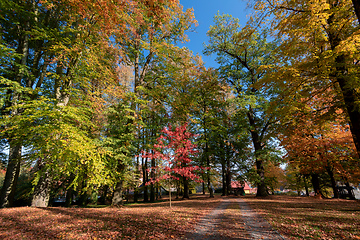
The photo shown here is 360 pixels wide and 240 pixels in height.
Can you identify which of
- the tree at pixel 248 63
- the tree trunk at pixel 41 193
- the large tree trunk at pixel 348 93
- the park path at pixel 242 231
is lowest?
the park path at pixel 242 231

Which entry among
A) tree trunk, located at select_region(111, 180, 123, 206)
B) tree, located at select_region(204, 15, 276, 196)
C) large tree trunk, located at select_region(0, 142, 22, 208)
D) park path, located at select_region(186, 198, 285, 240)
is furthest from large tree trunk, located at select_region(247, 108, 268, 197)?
large tree trunk, located at select_region(0, 142, 22, 208)

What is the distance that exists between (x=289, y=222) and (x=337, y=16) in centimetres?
865

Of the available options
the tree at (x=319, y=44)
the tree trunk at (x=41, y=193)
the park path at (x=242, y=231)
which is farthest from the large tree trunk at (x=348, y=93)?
the tree trunk at (x=41, y=193)

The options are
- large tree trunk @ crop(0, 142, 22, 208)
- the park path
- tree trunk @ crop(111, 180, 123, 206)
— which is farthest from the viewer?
tree trunk @ crop(111, 180, 123, 206)

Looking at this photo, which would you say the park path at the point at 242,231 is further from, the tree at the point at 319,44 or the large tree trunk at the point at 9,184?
the large tree trunk at the point at 9,184

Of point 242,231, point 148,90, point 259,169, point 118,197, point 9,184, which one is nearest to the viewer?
point 242,231

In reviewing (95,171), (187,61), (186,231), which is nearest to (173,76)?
(187,61)

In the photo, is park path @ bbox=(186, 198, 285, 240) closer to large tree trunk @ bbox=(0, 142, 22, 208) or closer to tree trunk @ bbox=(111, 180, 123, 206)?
tree trunk @ bbox=(111, 180, 123, 206)

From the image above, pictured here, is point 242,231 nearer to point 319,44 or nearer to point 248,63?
point 319,44

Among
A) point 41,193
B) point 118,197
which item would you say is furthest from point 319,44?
point 41,193

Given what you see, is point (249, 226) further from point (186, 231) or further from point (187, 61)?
point (187, 61)

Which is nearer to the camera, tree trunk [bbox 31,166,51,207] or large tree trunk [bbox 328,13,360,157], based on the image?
large tree trunk [bbox 328,13,360,157]

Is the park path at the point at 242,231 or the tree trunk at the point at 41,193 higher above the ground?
the tree trunk at the point at 41,193

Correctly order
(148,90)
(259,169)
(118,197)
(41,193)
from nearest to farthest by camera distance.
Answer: (41,193) → (118,197) → (148,90) → (259,169)
